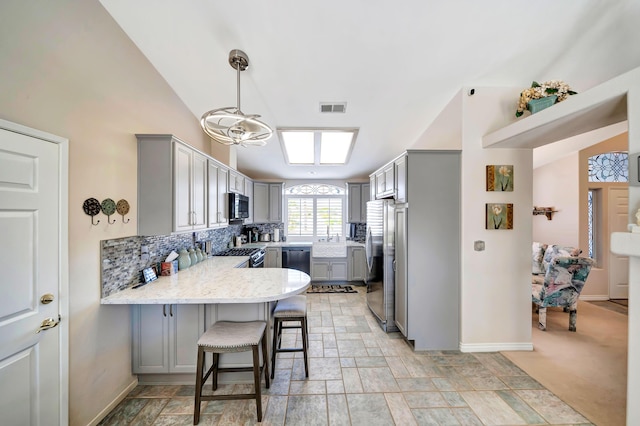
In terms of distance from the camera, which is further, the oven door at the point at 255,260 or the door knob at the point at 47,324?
the oven door at the point at 255,260

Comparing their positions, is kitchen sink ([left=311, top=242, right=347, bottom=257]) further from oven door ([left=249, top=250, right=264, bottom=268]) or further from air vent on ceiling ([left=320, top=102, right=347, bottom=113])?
air vent on ceiling ([left=320, top=102, right=347, bottom=113])

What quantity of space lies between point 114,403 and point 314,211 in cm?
449

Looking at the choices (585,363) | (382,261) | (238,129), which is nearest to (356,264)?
(382,261)

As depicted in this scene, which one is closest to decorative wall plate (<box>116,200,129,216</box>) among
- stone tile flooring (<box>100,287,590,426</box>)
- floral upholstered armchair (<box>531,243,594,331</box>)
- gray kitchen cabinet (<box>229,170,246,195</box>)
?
stone tile flooring (<box>100,287,590,426</box>)

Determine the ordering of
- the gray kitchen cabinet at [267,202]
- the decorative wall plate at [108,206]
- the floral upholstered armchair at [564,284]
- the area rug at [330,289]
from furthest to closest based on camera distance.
→ the gray kitchen cabinet at [267,202]
the area rug at [330,289]
the floral upholstered armchair at [564,284]
the decorative wall plate at [108,206]

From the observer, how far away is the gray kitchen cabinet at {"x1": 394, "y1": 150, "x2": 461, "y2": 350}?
2.62 m

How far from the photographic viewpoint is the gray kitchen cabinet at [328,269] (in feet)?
16.7

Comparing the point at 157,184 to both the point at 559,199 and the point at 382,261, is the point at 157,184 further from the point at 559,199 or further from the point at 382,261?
the point at 559,199

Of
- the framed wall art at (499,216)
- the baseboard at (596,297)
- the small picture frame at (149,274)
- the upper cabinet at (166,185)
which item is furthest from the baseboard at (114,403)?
the baseboard at (596,297)

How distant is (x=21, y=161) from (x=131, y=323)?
1.48m

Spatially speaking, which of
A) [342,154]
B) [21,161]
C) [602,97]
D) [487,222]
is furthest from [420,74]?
[21,161]

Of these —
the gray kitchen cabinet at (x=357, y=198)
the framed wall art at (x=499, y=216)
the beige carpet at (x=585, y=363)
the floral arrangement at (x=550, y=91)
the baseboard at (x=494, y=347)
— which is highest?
the floral arrangement at (x=550, y=91)

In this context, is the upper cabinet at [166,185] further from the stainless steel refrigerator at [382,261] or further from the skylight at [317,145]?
the stainless steel refrigerator at [382,261]

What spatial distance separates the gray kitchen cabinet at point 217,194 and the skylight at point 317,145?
3.68 feet
